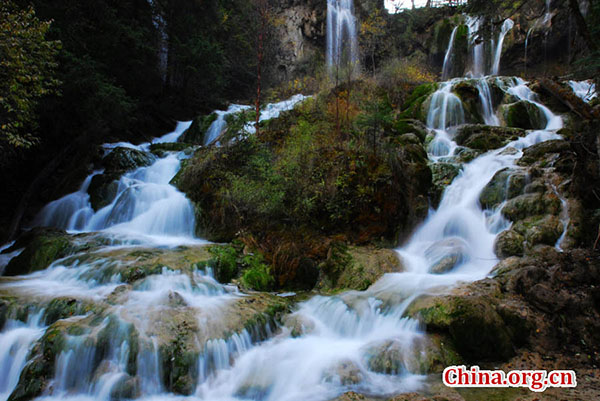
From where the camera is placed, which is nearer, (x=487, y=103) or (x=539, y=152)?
(x=539, y=152)

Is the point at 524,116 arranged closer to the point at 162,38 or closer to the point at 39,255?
the point at 39,255

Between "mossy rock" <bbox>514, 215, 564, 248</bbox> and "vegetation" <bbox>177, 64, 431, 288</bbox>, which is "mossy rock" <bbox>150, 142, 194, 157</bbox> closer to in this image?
"vegetation" <bbox>177, 64, 431, 288</bbox>

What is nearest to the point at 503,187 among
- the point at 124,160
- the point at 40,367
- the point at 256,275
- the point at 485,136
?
the point at 485,136

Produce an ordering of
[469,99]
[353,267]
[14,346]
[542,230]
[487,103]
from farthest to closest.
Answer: [487,103]
[469,99]
[353,267]
[542,230]
[14,346]

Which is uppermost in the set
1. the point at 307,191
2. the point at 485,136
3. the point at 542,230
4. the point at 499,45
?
the point at 499,45

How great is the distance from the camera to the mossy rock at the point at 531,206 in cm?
686

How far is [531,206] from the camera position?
7.13 meters

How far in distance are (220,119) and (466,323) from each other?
1512cm

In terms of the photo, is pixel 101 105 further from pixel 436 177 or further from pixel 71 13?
pixel 436 177

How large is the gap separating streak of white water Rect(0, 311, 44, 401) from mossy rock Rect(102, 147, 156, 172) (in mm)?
7529

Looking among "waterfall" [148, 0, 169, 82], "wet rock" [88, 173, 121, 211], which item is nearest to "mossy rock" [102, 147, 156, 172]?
"wet rock" [88, 173, 121, 211]

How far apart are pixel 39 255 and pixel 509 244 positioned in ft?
32.6

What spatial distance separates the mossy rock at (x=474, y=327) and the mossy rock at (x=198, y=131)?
14.0m

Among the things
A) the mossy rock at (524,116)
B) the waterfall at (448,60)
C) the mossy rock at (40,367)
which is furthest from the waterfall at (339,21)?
the mossy rock at (40,367)
